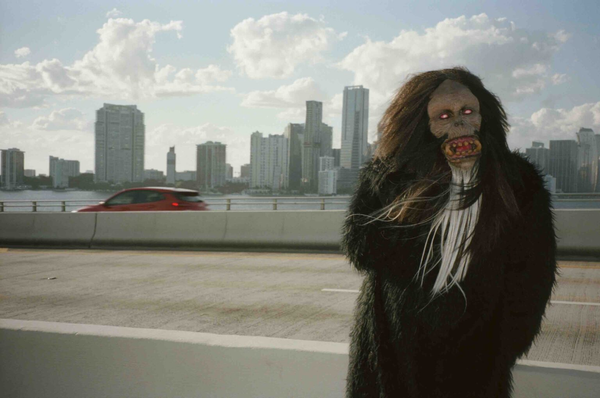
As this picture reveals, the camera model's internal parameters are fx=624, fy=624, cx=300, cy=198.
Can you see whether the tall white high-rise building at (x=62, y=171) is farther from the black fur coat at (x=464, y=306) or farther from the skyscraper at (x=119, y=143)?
the black fur coat at (x=464, y=306)

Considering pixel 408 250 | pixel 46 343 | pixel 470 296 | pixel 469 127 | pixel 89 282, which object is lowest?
pixel 89 282

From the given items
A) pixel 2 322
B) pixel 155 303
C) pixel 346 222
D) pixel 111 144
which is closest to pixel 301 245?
pixel 155 303

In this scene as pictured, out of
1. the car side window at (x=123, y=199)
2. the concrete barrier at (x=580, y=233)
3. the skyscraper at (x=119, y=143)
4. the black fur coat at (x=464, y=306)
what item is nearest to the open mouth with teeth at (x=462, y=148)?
the black fur coat at (x=464, y=306)

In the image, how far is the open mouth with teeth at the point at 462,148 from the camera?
160cm

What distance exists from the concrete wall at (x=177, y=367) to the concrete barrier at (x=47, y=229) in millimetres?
14470

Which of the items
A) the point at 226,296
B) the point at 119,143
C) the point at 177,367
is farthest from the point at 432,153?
the point at 119,143

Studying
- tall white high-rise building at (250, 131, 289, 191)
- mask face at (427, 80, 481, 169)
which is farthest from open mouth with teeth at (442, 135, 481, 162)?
tall white high-rise building at (250, 131, 289, 191)

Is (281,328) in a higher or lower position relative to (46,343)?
lower

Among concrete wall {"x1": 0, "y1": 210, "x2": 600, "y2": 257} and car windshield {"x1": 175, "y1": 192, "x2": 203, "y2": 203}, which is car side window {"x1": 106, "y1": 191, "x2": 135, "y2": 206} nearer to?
car windshield {"x1": 175, "y1": 192, "x2": 203, "y2": 203}

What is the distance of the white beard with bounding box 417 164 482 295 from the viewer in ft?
5.12

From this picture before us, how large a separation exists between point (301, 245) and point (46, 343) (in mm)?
11727

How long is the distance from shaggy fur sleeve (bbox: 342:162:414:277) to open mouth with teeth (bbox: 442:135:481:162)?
0.61 feet

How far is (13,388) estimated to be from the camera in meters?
3.09

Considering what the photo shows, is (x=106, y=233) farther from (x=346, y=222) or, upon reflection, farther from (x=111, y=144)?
(x=111, y=144)
